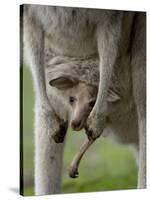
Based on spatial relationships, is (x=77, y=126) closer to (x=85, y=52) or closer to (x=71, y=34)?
(x=85, y=52)

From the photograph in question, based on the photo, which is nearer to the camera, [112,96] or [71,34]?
[71,34]

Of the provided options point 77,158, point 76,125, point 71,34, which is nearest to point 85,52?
point 71,34

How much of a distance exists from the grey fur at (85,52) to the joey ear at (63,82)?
0.26 ft

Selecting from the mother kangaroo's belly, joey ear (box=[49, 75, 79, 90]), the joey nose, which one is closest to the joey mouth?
the joey nose

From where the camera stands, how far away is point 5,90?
3.49 m

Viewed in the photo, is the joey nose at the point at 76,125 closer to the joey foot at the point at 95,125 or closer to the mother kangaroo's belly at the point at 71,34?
the joey foot at the point at 95,125

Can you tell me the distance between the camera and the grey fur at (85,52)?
3.58 meters

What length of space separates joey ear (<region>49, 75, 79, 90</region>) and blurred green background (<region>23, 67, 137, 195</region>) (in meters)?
0.17

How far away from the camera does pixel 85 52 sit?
12.1 feet

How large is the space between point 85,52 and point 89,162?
2.23 feet

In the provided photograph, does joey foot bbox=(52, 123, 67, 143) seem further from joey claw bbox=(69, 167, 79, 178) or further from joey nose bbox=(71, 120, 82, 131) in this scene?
joey claw bbox=(69, 167, 79, 178)

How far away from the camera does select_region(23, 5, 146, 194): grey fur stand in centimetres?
358

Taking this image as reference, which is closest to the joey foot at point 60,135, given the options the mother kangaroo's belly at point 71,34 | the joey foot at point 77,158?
the joey foot at point 77,158

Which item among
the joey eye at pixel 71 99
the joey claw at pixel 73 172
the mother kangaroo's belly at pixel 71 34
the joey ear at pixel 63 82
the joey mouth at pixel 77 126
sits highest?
the mother kangaroo's belly at pixel 71 34
